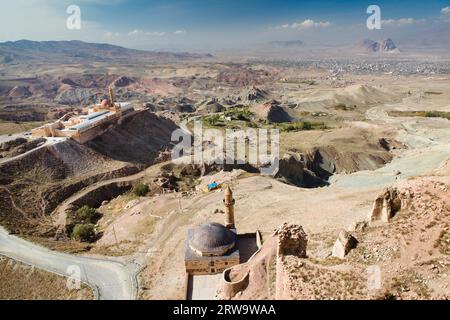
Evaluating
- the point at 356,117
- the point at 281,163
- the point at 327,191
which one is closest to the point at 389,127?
the point at 356,117

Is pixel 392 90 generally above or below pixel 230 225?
above

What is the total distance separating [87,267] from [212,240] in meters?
10.4

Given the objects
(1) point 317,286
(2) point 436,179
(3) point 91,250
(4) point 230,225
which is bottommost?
(3) point 91,250

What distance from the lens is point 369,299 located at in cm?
1528

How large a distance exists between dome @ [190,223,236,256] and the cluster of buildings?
1492 inches

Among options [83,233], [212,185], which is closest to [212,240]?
[83,233]

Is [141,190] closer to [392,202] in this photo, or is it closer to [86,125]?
[86,125]

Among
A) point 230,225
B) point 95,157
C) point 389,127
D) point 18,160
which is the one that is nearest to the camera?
point 230,225

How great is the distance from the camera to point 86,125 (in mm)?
61906

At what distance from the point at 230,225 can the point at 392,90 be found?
16038cm

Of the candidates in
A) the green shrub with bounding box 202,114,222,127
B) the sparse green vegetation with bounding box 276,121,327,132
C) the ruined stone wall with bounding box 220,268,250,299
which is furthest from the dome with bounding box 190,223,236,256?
the sparse green vegetation with bounding box 276,121,327,132

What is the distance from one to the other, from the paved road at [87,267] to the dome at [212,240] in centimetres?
531

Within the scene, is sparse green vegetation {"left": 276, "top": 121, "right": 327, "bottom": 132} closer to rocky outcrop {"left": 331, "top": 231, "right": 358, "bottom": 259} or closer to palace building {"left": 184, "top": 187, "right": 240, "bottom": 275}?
palace building {"left": 184, "top": 187, "right": 240, "bottom": 275}

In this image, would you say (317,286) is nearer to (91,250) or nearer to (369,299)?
(369,299)
